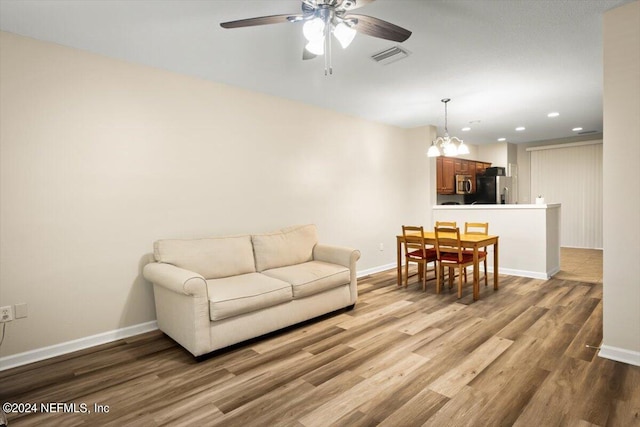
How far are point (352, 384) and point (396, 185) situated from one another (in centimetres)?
420

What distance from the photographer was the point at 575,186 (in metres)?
7.53

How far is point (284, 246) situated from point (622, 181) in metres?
3.02

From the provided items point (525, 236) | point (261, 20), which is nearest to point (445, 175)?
point (525, 236)

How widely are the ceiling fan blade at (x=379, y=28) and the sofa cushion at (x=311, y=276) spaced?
2164mm

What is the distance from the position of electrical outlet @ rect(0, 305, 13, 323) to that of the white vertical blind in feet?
31.1

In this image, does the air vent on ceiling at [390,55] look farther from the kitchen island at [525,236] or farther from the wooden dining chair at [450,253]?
the kitchen island at [525,236]

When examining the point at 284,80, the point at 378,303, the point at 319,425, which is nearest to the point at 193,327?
the point at 319,425

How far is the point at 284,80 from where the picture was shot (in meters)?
3.64

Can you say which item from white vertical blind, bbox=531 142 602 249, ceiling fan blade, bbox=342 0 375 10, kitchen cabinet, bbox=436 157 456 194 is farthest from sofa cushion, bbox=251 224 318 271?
white vertical blind, bbox=531 142 602 249

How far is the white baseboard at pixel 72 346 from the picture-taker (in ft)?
8.32

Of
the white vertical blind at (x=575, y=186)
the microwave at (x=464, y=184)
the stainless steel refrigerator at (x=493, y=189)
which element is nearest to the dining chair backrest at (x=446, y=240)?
the microwave at (x=464, y=184)

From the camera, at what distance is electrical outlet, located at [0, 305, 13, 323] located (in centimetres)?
248

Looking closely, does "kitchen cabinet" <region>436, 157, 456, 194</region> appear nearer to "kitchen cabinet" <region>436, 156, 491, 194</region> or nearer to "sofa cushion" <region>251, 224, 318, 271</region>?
"kitchen cabinet" <region>436, 156, 491, 194</region>

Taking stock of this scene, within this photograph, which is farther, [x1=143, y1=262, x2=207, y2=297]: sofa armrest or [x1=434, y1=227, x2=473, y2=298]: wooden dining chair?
[x1=434, y1=227, x2=473, y2=298]: wooden dining chair
